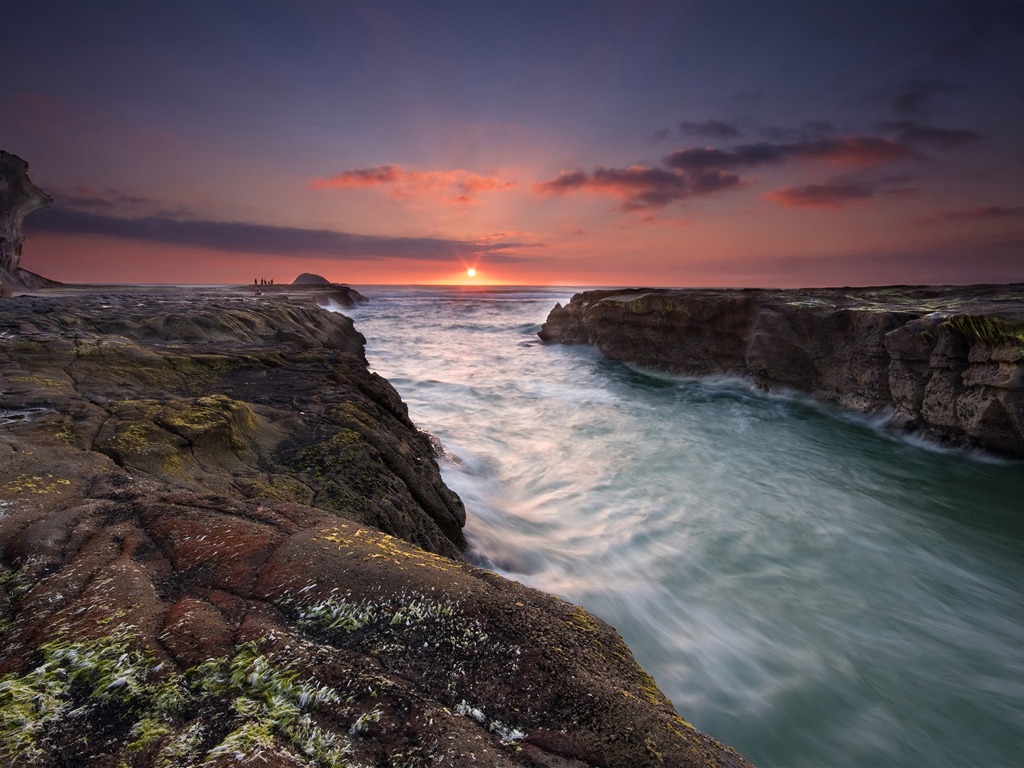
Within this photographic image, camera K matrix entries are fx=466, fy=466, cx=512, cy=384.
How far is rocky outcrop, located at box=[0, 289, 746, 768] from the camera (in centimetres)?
160

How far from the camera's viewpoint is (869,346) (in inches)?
510

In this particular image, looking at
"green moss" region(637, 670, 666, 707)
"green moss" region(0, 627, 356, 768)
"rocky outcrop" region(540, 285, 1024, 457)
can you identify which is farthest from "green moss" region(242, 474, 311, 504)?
"rocky outcrop" region(540, 285, 1024, 457)

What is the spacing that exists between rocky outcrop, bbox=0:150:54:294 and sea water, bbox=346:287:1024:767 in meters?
36.5

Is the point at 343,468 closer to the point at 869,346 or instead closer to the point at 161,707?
the point at 161,707

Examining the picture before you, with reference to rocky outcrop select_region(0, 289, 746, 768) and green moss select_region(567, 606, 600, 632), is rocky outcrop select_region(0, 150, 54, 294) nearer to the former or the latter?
rocky outcrop select_region(0, 289, 746, 768)

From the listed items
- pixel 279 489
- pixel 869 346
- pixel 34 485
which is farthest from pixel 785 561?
pixel 34 485

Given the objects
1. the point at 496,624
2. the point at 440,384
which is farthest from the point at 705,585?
the point at 440,384

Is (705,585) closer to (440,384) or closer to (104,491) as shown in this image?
(104,491)

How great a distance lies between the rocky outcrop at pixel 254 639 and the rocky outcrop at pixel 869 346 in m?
12.0

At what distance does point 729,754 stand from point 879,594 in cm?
659

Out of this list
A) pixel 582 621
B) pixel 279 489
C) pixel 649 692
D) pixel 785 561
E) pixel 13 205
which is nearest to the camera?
pixel 649 692

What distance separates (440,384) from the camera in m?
19.2

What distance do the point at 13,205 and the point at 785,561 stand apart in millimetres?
47540

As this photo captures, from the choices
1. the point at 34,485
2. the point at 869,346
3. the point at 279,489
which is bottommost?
the point at 279,489
